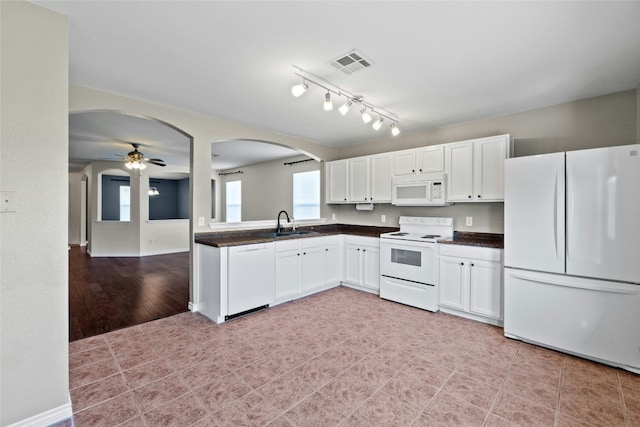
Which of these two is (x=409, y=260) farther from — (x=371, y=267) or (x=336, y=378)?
(x=336, y=378)

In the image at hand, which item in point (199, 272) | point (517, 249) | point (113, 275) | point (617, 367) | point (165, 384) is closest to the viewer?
point (165, 384)

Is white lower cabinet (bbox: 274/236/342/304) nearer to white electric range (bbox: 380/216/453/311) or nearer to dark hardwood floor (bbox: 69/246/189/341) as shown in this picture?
white electric range (bbox: 380/216/453/311)

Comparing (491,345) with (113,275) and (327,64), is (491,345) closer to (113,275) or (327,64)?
(327,64)

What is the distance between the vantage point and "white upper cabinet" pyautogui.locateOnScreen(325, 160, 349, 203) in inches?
193

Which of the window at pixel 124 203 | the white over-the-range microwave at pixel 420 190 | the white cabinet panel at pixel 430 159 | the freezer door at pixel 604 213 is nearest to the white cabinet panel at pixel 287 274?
the white over-the-range microwave at pixel 420 190

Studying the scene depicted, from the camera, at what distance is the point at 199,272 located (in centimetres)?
351

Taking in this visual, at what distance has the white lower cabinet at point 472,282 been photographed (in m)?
3.04

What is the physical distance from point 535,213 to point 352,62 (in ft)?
7.13

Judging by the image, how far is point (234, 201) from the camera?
896 cm

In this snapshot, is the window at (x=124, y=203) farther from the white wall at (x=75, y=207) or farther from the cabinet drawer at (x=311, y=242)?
the cabinet drawer at (x=311, y=242)

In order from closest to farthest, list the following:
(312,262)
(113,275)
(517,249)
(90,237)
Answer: (517,249) → (312,262) → (113,275) → (90,237)

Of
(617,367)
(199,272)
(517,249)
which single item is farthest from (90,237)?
(617,367)

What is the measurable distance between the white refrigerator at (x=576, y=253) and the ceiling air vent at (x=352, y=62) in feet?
5.76

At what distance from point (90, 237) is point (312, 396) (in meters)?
8.02
